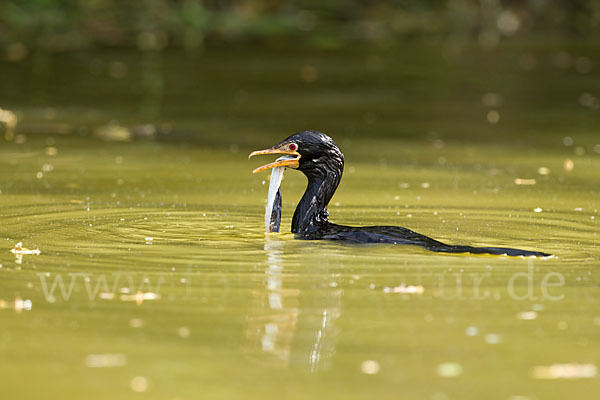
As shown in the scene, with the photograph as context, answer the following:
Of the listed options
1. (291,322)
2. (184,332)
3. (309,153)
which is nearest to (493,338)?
(291,322)

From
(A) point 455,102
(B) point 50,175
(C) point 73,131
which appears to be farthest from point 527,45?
(B) point 50,175

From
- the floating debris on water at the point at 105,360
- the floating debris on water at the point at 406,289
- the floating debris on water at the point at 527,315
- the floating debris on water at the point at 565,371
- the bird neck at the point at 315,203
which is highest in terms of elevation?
the bird neck at the point at 315,203

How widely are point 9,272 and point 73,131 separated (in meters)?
7.53

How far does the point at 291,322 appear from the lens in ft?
18.3

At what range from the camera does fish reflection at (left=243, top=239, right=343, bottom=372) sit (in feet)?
16.5

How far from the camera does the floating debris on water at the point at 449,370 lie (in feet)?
15.7

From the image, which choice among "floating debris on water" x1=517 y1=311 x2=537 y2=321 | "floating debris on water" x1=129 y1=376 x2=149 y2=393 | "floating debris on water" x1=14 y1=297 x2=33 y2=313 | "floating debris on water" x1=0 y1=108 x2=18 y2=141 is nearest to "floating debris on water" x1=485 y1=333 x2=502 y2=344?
"floating debris on water" x1=517 y1=311 x2=537 y2=321

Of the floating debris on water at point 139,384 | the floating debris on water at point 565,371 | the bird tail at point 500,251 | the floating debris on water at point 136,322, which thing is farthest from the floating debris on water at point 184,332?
the bird tail at point 500,251

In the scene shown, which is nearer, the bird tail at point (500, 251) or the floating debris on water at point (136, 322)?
the floating debris on water at point (136, 322)

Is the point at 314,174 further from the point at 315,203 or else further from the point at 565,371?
the point at 565,371

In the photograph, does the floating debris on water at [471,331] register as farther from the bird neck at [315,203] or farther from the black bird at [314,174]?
the bird neck at [315,203]

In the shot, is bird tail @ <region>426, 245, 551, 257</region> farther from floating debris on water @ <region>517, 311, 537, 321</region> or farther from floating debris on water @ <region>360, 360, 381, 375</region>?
floating debris on water @ <region>360, 360, 381, 375</region>

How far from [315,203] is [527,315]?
2337 mm

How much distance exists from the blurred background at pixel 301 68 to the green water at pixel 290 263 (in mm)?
137
